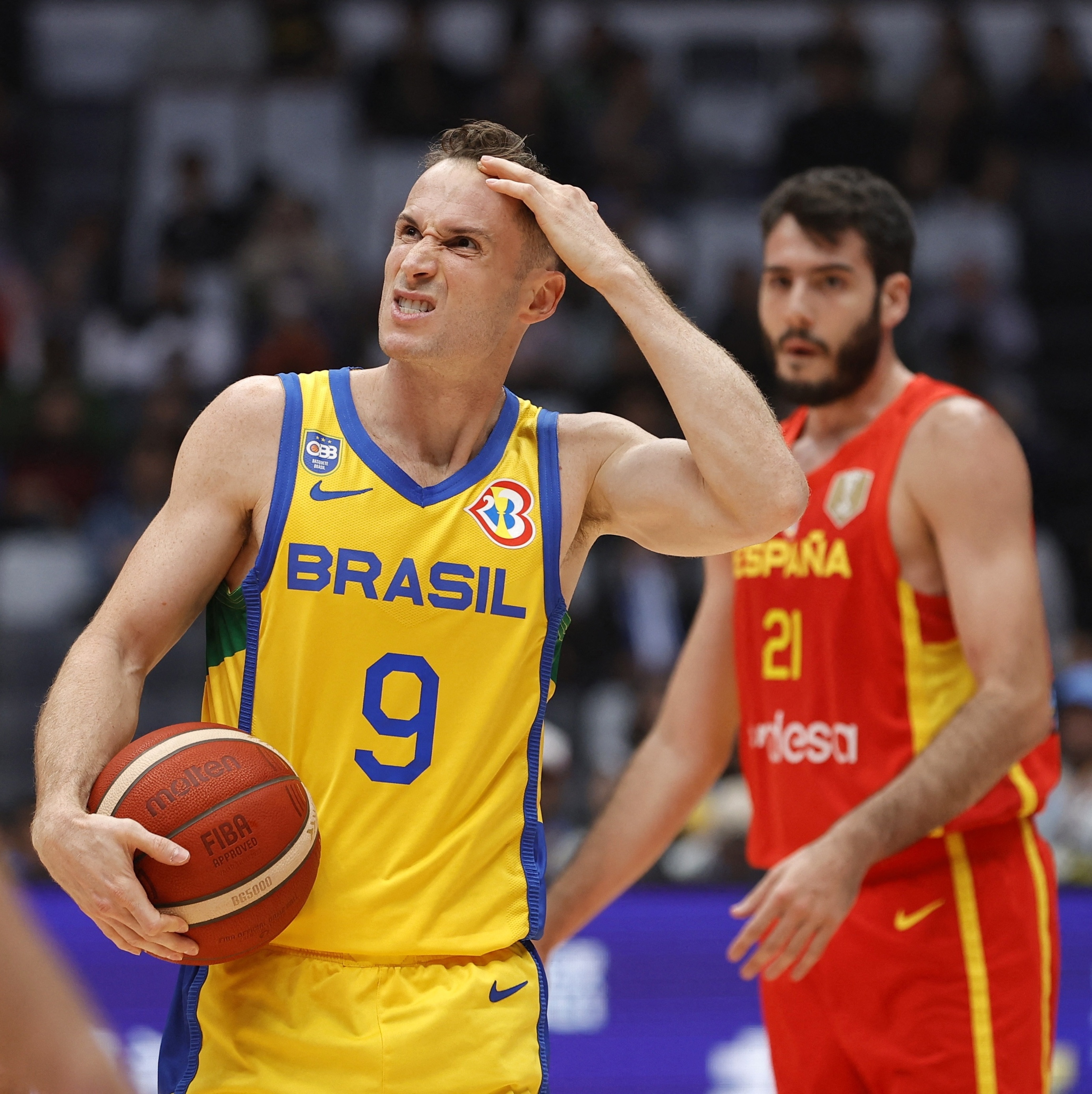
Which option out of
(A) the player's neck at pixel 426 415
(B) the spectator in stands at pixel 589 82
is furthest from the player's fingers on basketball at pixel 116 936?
(B) the spectator in stands at pixel 589 82

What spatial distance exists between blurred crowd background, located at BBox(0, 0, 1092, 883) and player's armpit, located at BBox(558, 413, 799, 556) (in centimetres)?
568

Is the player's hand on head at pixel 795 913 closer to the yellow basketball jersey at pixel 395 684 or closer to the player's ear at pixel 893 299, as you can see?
the yellow basketball jersey at pixel 395 684

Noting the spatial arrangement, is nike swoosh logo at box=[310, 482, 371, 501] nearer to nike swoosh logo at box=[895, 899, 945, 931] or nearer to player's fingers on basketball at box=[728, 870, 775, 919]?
player's fingers on basketball at box=[728, 870, 775, 919]

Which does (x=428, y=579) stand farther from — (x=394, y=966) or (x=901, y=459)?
(x=901, y=459)

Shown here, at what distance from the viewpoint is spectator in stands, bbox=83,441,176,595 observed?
392 inches

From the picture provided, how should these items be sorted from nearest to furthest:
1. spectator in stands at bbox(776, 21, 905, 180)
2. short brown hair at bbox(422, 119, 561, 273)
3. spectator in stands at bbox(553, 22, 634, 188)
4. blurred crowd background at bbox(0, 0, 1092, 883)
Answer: short brown hair at bbox(422, 119, 561, 273) < blurred crowd background at bbox(0, 0, 1092, 883) < spectator in stands at bbox(776, 21, 905, 180) < spectator in stands at bbox(553, 22, 634, 188)

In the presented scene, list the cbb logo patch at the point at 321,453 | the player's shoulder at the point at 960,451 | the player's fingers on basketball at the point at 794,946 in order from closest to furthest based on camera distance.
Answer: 1. the cbb logo patch at the point at 321,453
2. the player's fingers on basketball at the point at 794,946
3. the player's shoulder at the point at 960,451

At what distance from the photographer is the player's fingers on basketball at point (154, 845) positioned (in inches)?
110

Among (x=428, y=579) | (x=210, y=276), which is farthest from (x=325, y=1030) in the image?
(x=210, y=276)

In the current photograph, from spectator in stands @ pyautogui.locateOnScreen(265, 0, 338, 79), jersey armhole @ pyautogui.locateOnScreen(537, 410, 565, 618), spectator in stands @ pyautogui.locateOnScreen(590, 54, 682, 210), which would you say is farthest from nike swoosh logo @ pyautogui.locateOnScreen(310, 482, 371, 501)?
spectator in stands @ pyautogui.locateOnScreen(265, 0, 338, 79)

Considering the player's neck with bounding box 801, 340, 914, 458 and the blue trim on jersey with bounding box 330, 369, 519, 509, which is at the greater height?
the player's neck with bounding box 801, 340, 914, 458

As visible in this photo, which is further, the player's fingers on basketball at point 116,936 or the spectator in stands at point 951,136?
the spectator in stands at point 951,136

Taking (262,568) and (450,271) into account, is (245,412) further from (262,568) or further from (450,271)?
(450,271)

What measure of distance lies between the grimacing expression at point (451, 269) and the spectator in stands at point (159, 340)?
8.44 metres
